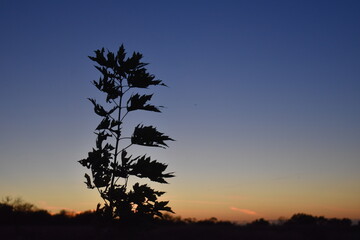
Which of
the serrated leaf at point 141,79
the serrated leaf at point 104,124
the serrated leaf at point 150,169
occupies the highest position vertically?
the serrated leaf at point 141,79

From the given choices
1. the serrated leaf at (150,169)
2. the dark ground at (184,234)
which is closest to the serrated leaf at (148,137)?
the serrated leaf at (150,169)

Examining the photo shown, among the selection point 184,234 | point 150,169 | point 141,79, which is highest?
point 141,79

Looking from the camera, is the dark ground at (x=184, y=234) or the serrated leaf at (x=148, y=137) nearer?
the serrated leaf at (x=148, y=137)

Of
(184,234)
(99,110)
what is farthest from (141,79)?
(184,234)

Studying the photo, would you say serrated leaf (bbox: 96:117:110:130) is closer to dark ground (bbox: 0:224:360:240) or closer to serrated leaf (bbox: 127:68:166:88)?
serrated leaf (bbox: 127:68:166:88)

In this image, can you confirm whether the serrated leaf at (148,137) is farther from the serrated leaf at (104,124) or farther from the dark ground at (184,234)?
the dark ground at (184,234)

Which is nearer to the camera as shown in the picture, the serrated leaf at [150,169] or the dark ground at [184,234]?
the serrated leaf at [150,169]

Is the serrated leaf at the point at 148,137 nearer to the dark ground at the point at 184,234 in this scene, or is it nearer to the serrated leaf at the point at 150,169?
the serrated leaf at the point at 150,169

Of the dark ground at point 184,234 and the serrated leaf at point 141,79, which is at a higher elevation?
the serrated leaf at point 141,79

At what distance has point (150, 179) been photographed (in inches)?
202

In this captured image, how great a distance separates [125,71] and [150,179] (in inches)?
67.1

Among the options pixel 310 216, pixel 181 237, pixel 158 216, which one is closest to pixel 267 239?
pixel 181 237

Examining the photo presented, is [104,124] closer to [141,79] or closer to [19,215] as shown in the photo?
[141,79]

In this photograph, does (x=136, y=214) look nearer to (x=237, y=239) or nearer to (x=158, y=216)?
(x=158, y=216)
